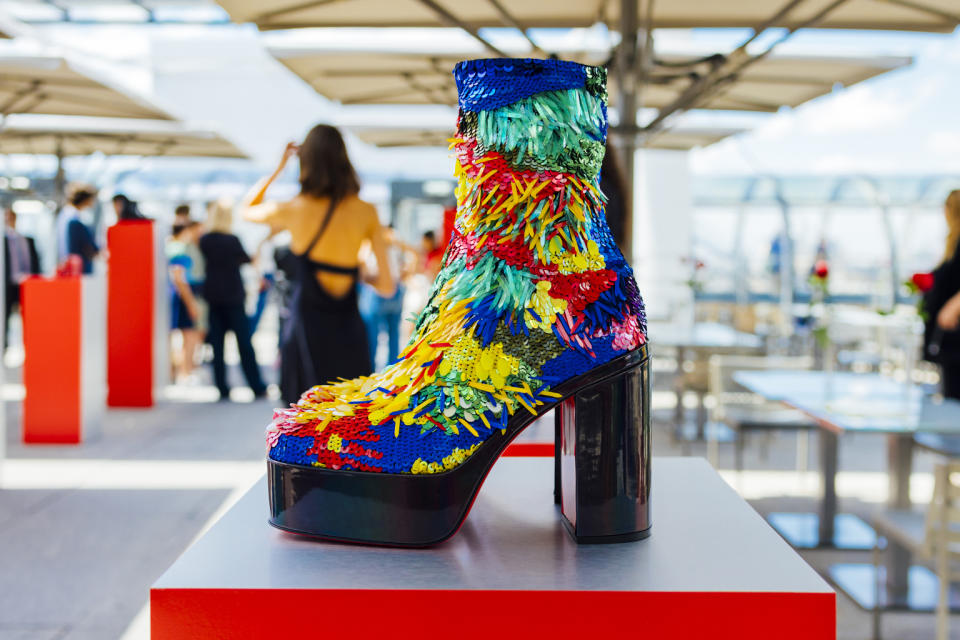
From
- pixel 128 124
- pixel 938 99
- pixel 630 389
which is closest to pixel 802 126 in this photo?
pixel 938 99

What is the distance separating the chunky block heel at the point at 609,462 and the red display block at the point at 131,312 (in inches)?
267

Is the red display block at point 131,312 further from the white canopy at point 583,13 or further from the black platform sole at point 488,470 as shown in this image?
the black platform sole at point 488,470

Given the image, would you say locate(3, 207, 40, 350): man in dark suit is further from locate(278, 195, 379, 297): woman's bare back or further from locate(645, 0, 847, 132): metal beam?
locate(645, 0, 847, 132): metal beam

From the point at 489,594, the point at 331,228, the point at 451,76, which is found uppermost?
the point at 451,76

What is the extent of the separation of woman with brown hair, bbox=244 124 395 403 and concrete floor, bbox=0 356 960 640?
0.98 m

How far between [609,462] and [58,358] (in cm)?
547

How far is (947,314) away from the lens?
4.46m

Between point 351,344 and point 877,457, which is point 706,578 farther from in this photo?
point 877,457

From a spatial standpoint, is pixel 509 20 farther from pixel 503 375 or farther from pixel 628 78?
pixel 503 375

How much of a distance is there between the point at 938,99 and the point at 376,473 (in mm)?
55827

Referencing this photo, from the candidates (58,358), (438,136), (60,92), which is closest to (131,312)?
(58,358)

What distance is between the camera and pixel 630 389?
95 centimetres

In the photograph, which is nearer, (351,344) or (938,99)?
(351,344)

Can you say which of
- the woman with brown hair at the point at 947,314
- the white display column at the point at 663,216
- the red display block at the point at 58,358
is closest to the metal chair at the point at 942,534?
the woman with brown hair at the point at 947,314
